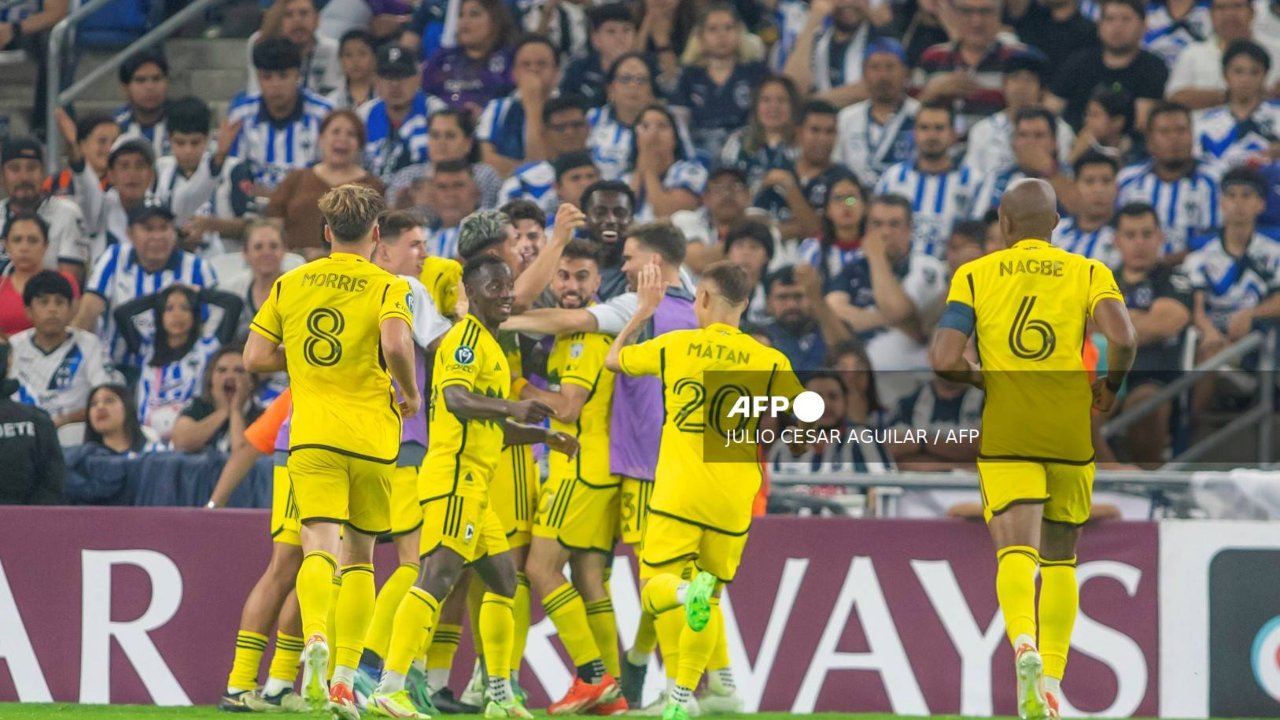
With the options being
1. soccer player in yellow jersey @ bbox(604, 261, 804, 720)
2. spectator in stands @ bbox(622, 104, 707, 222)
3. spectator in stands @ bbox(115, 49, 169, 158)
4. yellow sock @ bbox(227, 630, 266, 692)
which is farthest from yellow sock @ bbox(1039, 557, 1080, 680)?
spectator in stands @ bbox(115, 49, 169, 158)

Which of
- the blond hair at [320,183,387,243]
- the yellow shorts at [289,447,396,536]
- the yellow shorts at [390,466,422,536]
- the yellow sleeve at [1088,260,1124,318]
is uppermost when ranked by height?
the blond hair at [320,183,387,243]

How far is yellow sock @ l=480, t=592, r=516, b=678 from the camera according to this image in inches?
354

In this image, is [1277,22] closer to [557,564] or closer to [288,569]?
[557,564]

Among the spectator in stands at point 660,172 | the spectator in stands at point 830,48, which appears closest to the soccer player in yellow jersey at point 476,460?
the spectator in stands at point 660,172

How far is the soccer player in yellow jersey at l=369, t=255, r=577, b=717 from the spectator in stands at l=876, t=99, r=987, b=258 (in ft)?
17.3

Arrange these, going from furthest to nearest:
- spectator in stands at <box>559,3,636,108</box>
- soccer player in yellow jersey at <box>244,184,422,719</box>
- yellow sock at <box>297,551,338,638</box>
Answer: spectator in stands at <box>559,3,636,108</box> → soccer player in yellow jersey at <box>244,184,422,719</box> → yellow sock at <box>297,551,338,638</box>

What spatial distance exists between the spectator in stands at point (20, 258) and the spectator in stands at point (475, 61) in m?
3.22

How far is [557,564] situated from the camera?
9.72m

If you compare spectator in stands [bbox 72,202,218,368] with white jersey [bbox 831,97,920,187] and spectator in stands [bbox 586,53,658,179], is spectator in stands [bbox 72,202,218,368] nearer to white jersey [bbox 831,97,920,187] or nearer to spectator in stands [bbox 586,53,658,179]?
spectator in stands [bbox 586,53,658,179]

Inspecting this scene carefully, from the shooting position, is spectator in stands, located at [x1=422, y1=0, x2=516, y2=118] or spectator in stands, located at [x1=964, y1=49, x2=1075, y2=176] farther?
spectator in stands, located at [x1=422, y1=0, x2=516, y2=118]

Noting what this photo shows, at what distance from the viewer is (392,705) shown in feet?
27.1

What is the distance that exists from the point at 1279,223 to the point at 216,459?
732 cm

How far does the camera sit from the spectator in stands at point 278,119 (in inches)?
578

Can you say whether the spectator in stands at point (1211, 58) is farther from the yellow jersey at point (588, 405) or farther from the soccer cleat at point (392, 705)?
the soccer cleat at point (392, 705)
